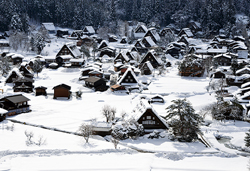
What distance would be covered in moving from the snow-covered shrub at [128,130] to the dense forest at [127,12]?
66.2 metres

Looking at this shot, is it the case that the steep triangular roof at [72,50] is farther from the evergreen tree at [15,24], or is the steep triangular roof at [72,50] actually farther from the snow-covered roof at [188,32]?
the snow-covered roof at [188,32]

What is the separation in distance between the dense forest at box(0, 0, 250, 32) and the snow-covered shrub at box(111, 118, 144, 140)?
66.2m

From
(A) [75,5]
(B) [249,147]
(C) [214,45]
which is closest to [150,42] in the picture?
(C) [214,45]

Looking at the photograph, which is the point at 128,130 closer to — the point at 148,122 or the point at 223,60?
the point at 148,122

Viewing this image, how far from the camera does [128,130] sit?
2261 centimetres

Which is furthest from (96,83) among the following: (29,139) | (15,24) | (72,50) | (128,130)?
(15,24)

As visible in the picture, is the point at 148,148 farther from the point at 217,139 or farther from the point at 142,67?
the point at 142,67

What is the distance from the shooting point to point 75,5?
94.1 m

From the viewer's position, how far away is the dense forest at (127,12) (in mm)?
84875

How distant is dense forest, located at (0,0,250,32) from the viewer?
84875mm

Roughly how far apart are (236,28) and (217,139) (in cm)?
7003

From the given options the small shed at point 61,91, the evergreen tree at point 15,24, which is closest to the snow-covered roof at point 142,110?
the small shed at point 61,91

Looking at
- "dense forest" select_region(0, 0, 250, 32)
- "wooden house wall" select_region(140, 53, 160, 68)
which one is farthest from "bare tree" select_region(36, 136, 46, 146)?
"dense forest" select_region(0, 0, 250, 32)

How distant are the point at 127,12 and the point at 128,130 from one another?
293ft
